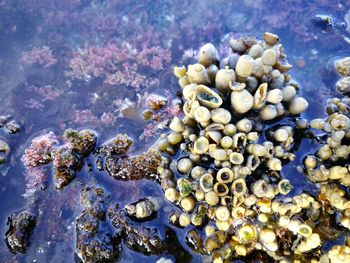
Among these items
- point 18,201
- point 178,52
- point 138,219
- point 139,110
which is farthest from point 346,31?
point 18,201

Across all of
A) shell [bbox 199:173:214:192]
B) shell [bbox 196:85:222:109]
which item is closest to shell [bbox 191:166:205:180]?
shell [bbox 199:173:214:192]

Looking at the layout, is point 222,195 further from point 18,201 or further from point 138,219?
point 18,201

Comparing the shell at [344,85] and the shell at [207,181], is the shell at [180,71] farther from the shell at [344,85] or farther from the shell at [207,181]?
the shell at [344,85]

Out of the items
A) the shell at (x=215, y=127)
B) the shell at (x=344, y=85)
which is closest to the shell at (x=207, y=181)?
the shell at (x=215, y=127)

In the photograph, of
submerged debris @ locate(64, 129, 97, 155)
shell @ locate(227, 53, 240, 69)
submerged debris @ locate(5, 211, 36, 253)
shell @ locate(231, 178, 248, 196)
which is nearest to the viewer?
shell @ locate(231, 178, 248, 196)

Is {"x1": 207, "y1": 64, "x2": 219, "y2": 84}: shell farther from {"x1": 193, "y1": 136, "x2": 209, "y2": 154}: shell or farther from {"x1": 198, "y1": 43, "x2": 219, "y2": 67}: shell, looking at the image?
{"x1": 193, "y1": 136, "x2": 209, "y2": 154}: shell

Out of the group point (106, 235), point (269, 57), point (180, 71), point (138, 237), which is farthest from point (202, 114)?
point (106, 235)
